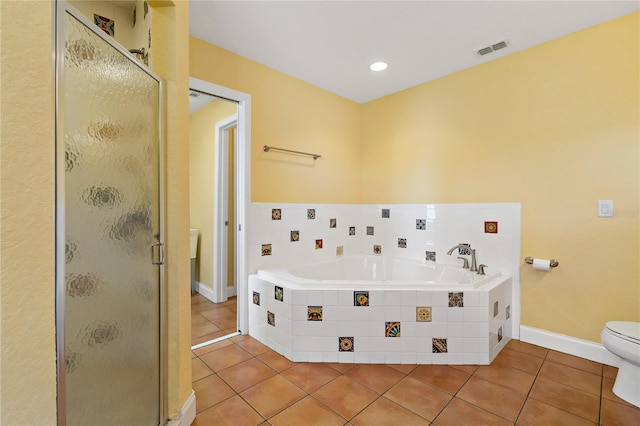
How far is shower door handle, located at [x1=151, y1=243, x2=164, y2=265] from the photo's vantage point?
1282 mm

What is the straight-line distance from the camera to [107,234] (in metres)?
1.05

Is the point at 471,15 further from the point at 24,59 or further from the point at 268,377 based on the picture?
the point at 268,377

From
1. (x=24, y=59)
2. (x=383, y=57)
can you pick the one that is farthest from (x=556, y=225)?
(x=24, y=59)

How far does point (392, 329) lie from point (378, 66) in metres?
2.10

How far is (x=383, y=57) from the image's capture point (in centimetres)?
240

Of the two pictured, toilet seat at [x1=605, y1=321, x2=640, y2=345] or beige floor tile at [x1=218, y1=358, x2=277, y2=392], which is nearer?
toilet seat at [x1=605, y1=321, x2=640, y2=345]

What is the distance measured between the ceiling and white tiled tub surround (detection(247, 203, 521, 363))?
1.21 m

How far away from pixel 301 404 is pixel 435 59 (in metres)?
2.62

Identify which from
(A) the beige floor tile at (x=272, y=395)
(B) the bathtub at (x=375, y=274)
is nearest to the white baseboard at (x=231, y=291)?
(B) the bathtub at (x=375, y=274)

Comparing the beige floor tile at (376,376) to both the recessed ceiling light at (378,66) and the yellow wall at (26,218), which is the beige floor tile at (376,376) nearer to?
the yellow wall at (26,218)

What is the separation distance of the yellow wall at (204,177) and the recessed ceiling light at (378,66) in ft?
5.22

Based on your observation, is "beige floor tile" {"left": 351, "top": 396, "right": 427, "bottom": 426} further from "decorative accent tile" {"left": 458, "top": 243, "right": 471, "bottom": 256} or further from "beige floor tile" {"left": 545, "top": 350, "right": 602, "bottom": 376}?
"decorative accent tile" {"left": 458, "top": 243, "right": 471, "bottom": 256}

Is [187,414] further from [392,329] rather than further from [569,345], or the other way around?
[569,345]

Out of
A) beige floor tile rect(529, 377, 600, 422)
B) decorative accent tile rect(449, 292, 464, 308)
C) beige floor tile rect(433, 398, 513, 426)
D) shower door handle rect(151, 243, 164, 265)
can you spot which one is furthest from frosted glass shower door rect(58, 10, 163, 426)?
beige floor tile rect(529, 377, 600, 422)
